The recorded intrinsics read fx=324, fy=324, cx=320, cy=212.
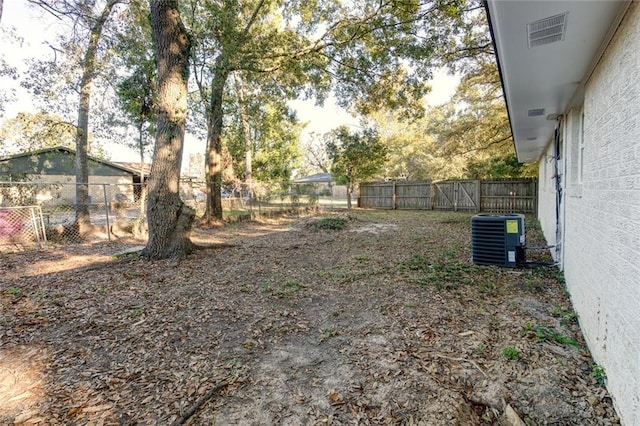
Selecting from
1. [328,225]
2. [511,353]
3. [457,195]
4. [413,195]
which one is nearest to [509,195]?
[457,195]

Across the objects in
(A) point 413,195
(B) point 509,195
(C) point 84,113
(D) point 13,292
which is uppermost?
(C) point 84,113

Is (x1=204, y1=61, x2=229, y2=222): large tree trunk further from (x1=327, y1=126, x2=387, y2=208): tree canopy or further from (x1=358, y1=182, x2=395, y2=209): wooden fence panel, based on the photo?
(x1=358, y1=182, x2=395, y2=209): wooden fence panel

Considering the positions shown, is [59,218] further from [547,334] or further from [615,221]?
[615,221]

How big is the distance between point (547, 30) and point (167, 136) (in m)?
5.74

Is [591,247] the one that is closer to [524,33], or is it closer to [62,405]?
[524,33]

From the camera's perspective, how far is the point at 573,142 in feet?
14.2

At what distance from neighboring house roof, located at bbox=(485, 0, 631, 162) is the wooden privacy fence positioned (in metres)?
12.0

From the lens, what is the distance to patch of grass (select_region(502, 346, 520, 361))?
8.43 feet

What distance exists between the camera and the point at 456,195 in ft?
55.2

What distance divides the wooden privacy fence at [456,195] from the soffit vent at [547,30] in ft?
46.4

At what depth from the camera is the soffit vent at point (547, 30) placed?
2.17 m

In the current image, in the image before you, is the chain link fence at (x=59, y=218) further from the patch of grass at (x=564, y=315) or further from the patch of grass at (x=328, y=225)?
the patch of grass at (x=564, y=315)

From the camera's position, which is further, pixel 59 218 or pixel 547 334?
pixel 59 218

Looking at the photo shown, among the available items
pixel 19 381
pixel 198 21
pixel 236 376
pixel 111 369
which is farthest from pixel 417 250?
pixel 198 21
